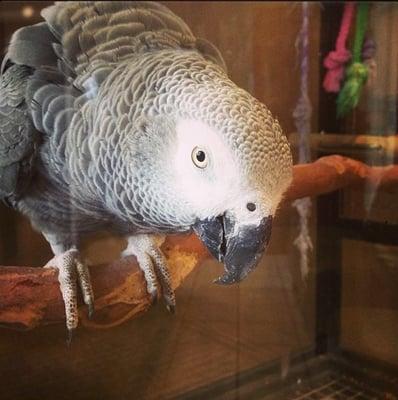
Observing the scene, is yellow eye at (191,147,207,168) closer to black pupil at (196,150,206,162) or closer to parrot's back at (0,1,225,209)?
black pupil at (196,150,206,162)

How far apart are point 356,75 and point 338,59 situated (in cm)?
4

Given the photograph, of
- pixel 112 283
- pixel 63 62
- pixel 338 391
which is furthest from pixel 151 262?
pixel 338 391

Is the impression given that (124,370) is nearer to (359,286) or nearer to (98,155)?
(98,155)

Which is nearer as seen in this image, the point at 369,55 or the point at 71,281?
the point at 71,281

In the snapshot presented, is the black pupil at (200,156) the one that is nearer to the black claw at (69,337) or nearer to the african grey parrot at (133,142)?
the african grey parrot at (133,142)

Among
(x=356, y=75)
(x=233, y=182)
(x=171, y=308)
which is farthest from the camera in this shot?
(x=356, y=75)

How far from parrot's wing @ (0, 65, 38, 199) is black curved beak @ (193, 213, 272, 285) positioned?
279mm

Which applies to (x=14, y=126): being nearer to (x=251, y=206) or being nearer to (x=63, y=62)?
(x=63, y=62)

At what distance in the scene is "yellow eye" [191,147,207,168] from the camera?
618 millimetres

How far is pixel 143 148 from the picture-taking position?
682 mm

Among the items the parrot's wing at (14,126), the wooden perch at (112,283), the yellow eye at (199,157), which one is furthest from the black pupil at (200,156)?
the parrot's wing at (14,126)

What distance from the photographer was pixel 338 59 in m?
0.96

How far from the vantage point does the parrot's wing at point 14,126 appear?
0.77 meters

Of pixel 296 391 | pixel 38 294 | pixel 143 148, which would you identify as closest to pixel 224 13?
pixel 143 148
